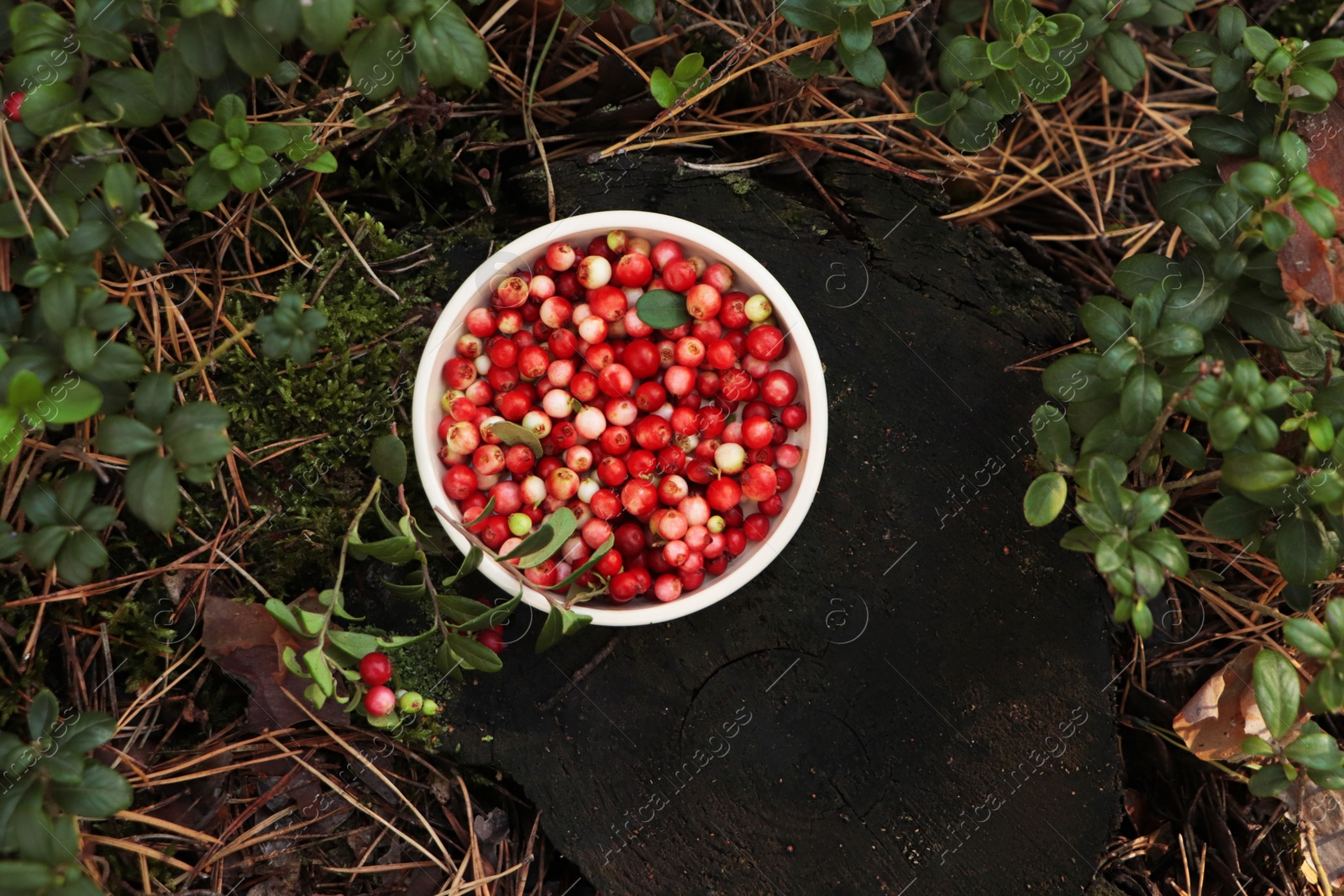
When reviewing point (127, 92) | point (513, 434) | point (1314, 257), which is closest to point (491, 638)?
point (513, 434)

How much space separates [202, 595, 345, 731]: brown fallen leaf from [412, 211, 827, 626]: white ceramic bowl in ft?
1.96

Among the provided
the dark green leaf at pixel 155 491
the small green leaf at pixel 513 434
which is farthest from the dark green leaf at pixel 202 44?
the small green leaf at pixel 513 434

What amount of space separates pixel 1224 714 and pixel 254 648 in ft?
9.55

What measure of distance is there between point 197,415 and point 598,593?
1164 mm

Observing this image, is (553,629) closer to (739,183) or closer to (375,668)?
(375,668)

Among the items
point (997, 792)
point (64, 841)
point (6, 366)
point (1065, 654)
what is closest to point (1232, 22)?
point (1065, 654)

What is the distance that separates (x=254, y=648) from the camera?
8.07 ft

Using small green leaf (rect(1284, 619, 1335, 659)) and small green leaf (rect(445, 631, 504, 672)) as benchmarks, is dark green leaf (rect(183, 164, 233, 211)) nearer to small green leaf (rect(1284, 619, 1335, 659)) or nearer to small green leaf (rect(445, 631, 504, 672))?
small green leaf (rect(445, 631, 504, 672))

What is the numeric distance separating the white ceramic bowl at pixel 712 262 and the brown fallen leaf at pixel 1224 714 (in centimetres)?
141

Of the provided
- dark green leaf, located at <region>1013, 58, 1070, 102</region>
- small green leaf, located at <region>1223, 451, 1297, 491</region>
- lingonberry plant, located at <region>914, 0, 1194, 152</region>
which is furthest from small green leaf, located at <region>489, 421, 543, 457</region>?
small green leaf, located at <region>1223, 451, 1297, 491</region>

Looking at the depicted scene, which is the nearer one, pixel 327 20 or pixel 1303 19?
pixel 327 20

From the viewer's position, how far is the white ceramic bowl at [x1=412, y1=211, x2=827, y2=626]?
2414mm

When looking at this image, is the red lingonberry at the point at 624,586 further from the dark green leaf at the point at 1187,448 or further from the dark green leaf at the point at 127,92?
the dark green leaf at the point at 127,92

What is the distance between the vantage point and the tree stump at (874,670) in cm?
252
